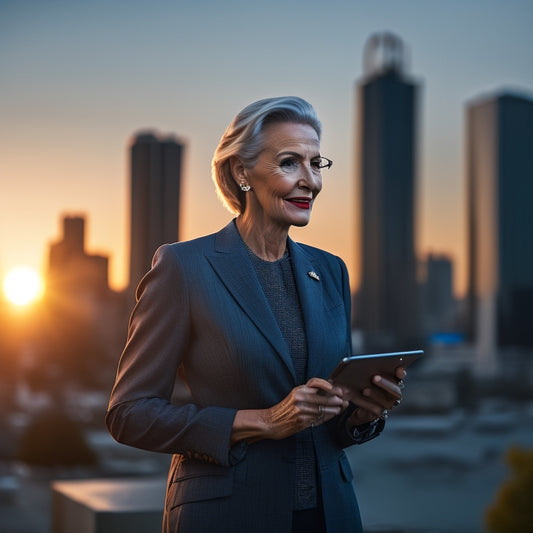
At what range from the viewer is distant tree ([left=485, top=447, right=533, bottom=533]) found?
71.6ft

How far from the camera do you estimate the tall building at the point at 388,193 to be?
91938 millimetres

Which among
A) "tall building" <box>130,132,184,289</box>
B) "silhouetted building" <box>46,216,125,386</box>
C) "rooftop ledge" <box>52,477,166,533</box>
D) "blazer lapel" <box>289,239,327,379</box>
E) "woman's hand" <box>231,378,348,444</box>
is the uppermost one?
"tall building" <box>130,132,184,289</box>

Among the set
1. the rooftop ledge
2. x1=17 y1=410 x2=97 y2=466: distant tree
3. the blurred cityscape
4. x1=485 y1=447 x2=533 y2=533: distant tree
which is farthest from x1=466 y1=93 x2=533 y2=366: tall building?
the rooftop ledge

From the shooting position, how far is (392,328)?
90.1 meters

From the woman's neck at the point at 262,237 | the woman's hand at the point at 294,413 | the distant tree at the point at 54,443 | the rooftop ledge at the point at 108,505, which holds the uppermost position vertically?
the woman's neck at the point at 262,237

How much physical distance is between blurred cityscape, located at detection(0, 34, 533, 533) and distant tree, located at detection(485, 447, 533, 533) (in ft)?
36.8

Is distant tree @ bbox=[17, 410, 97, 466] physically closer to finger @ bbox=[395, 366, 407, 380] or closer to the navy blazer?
the navy blazer

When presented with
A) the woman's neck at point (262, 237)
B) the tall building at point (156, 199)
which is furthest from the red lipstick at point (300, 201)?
the tall building at point (156, 199)

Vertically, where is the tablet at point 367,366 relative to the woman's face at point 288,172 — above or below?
below

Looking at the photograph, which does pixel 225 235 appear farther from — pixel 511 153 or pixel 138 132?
pixel 511 153

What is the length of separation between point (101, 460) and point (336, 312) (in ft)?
188

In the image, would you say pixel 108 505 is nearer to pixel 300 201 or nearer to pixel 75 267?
pixel 300 201

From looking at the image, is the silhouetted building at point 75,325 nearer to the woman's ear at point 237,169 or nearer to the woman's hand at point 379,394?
the woman's ear at point 237,169

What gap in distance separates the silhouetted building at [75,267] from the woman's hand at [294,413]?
4994cm
